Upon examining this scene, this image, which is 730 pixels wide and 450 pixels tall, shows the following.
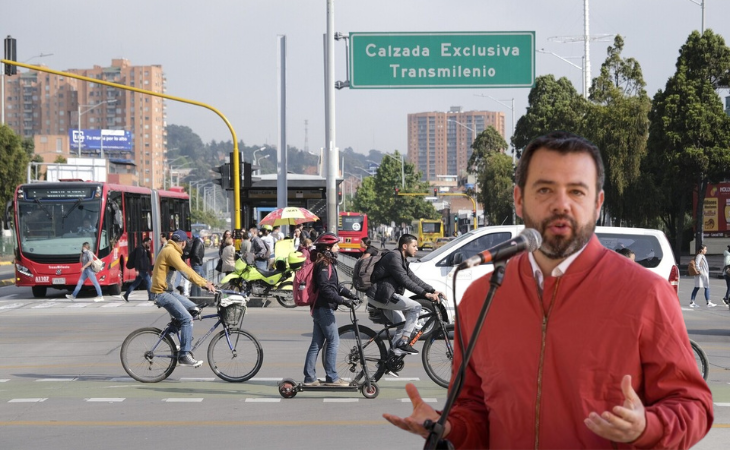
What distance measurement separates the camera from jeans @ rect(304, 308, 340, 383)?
10.8 meters

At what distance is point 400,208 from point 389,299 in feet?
353

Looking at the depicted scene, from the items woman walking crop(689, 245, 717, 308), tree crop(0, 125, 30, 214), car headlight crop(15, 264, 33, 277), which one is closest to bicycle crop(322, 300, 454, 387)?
woman walking crop(689, 245, 717, 308)

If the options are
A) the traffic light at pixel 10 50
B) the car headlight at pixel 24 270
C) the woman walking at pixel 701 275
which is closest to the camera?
the traffic light at pixel 10 50

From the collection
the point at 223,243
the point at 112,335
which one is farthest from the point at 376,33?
the point at 112,335

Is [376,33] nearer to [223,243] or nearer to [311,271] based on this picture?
[223,243]

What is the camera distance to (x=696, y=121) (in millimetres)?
43688

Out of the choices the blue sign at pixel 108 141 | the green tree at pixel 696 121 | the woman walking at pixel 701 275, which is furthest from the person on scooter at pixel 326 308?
the blue sign at pixel 108 141

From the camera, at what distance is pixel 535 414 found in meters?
2.66

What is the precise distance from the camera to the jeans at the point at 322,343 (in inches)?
424

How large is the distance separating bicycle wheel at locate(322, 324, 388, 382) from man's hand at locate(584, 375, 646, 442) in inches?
340

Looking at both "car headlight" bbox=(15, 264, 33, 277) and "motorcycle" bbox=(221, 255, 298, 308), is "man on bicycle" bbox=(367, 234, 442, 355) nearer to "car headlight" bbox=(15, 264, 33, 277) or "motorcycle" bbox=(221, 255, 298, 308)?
"motorcycle" bbox=(221, 255, 298, 308)

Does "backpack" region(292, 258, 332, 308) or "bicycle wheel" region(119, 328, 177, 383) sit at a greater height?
"backpack" region(292, 258, 332, 308)

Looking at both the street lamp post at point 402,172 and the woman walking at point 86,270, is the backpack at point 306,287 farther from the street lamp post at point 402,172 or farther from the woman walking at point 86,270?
the street lamp post at point 402,172

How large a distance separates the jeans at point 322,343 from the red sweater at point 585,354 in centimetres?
803
